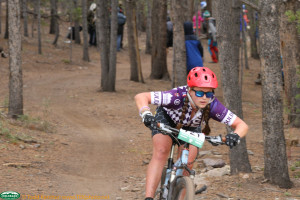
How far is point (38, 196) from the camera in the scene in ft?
22.1

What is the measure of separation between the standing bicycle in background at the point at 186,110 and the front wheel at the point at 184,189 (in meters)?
0.38

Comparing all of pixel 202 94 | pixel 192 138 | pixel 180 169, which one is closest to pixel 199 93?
pixel 202 94

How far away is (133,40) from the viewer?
18547 mm

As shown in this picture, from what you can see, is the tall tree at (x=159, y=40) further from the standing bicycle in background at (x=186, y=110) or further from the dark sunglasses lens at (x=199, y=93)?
A: the dark sunglasses lens at (x=199, y=93)

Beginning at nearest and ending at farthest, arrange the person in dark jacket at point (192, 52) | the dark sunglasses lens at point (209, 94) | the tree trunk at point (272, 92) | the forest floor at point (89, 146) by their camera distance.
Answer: the dark sunglasses lens at point (209, 94) → the tree trunk at point (272, 92) → the forest floor at point (89, 146) → the person in dark jacket at point (192, 52)

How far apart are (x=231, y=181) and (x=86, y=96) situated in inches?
392

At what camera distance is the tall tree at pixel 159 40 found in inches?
747

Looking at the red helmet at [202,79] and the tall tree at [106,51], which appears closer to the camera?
the red helmet at [202,79]

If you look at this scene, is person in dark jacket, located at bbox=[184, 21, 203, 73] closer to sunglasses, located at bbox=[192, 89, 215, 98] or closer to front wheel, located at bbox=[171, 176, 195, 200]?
sunglasses, located at bbox=[192, 89, 215, 98]

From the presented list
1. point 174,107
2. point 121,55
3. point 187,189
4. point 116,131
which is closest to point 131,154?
point 116,131

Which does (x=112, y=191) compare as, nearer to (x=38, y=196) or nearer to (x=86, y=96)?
(x=38, y=196)

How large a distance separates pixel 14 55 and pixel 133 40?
25.2 feet

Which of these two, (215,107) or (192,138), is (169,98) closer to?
(215,107)

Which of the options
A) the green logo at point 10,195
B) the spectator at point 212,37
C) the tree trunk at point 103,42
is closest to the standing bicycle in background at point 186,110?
the green logo at point 10,195
